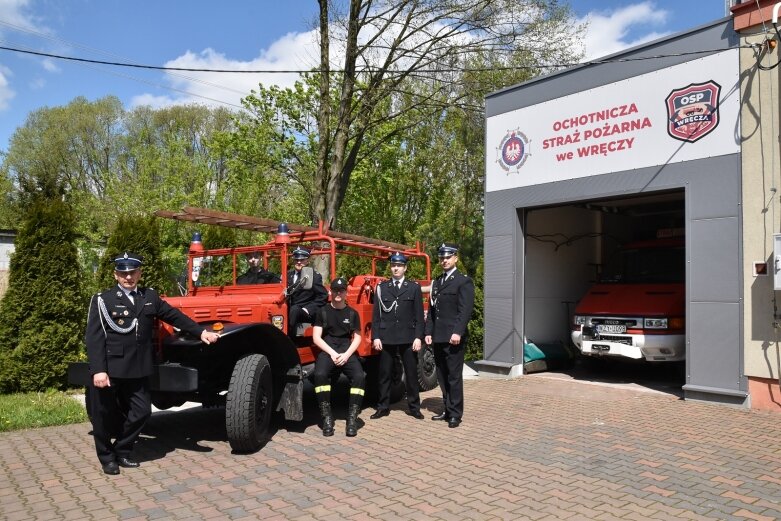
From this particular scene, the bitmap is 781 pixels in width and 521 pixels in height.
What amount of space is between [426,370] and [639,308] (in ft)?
10.8

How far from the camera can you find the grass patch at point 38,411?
21.7ft

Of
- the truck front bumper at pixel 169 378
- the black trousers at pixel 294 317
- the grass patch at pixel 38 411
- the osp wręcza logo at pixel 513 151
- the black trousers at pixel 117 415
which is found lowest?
the grass patch at pixel 38 411

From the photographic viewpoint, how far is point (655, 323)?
29.3 feet

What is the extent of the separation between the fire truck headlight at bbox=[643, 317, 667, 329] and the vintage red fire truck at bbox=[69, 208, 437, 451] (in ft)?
13.5

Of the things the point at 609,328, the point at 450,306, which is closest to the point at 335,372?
the point at 450,306

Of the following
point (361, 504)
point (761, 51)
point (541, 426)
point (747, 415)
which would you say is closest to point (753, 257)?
point (747, 415)

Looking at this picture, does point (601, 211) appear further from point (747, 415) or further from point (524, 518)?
point (524, 518)

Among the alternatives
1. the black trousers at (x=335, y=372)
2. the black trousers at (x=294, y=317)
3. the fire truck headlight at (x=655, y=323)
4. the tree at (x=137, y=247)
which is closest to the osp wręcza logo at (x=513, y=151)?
the fire truck headlight at (x=655, y=323)

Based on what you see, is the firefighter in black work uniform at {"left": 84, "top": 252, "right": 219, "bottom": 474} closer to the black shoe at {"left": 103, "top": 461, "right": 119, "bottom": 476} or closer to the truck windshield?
the black shoe at {"left": 103, "top": 461, "right": 119, "bottom": 476}

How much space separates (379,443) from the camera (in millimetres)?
5922

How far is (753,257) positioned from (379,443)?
490cm

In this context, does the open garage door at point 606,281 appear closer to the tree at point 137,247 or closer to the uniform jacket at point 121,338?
the tree at point 137,247

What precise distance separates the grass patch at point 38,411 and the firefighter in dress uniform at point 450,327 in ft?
13.1

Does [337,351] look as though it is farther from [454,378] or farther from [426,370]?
[426,370]
